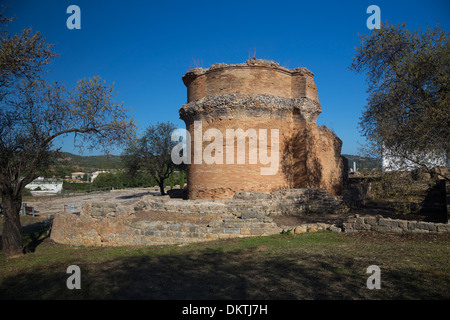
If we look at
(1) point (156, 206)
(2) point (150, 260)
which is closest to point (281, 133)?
(1) point (156, 206)

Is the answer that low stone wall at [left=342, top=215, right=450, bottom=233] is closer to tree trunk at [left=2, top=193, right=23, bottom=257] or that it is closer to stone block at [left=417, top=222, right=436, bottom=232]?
stone block at [left=417, top=222, right=436, bottom=232]

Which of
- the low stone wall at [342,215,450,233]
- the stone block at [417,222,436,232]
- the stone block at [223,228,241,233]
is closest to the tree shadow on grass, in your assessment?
the stone block at [223,228,241,233]

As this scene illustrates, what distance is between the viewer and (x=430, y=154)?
9.72m

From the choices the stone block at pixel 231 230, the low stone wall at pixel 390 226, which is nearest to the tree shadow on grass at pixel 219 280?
the stone block at pixel 231 230

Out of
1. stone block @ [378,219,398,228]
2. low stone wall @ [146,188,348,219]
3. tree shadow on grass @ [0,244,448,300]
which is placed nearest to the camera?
tree shadow on grass @ [0,244,448,300]

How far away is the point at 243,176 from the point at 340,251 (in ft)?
32.6

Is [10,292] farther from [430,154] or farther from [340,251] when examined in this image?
[430,154]

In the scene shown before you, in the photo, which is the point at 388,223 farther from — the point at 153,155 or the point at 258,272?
the point at 153,155

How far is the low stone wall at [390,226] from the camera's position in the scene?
8.79 m

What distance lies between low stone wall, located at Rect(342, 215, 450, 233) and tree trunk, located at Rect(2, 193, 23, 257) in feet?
36.8

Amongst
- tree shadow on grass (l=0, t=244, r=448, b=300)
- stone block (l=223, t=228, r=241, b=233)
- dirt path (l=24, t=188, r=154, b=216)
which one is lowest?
dirt path (l=24, t=188, r=154, b=216)

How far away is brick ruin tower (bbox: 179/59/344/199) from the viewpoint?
17.1 meters

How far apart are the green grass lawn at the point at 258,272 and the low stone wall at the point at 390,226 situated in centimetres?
35

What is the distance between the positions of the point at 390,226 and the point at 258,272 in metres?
6.03
